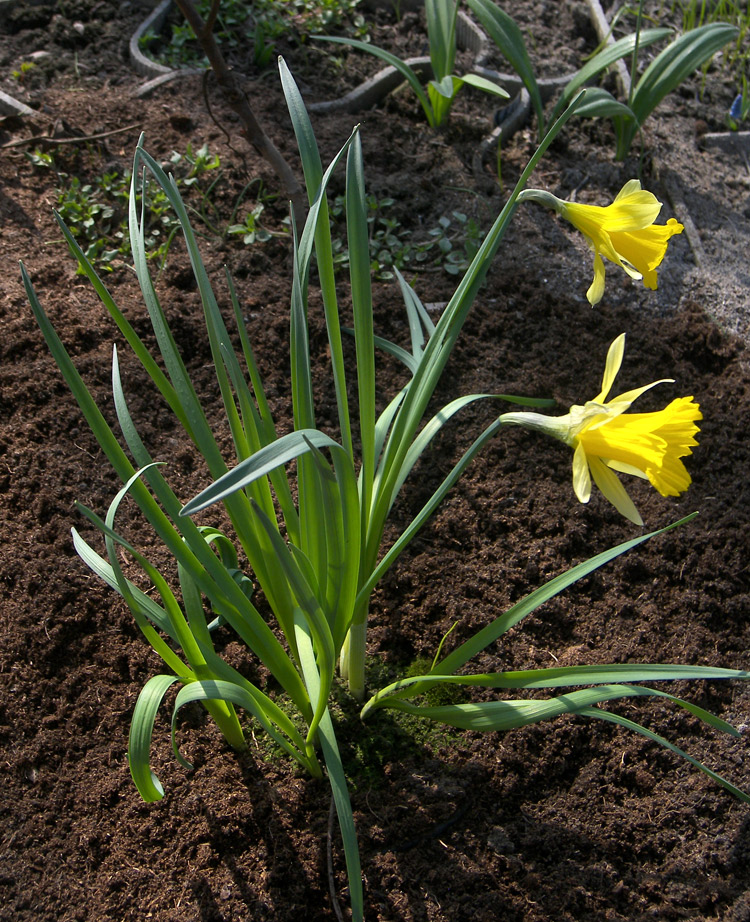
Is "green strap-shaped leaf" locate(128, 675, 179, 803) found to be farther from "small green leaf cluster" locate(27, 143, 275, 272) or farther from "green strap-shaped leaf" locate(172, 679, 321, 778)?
"small green leaf cluster" locate(27, 143, 275, 272)

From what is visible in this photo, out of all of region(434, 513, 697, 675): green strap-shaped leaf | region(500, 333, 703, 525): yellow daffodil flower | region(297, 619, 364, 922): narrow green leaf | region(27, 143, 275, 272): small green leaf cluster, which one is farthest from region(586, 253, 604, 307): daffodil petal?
region(27, 143, 275, 272): small green leaf cluster

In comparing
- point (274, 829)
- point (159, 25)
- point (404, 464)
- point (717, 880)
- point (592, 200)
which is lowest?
→ point (717, 880)

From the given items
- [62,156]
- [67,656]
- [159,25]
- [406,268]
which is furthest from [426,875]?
[159,25]

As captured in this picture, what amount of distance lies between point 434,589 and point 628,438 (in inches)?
29.8

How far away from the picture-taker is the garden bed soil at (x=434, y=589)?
128 cm

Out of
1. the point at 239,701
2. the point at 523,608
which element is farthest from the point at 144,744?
the point at 523,608

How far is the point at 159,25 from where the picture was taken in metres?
3.13

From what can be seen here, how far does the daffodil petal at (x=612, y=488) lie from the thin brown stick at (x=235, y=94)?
1411 mm

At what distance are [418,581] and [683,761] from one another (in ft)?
2.09

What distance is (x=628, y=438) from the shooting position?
40.6 inches

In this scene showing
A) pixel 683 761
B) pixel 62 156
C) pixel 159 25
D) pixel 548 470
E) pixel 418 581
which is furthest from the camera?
pixel 159 25

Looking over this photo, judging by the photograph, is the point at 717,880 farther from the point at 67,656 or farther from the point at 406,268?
the point at 406,268

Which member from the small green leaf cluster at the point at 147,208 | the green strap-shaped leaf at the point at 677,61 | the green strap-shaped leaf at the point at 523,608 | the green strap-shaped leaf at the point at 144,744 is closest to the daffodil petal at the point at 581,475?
the green strap-shaped leaf at the point at 523,608

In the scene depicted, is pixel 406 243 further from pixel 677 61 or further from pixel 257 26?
pixel 257 26
